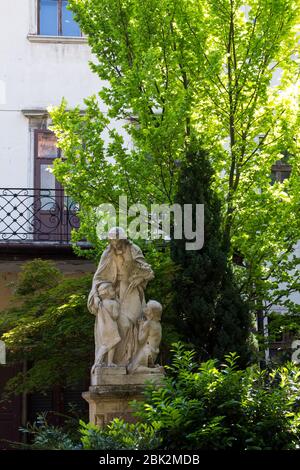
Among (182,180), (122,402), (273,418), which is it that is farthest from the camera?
(182,180)

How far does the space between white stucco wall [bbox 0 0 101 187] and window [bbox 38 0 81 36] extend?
189 mm

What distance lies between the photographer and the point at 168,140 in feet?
58.1

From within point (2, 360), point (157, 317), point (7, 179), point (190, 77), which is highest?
point (190, 77)

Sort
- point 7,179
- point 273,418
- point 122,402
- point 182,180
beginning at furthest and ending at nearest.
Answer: point 7,179, point 182,180, point 122,402, point 273,418

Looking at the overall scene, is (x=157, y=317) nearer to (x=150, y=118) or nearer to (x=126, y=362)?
(x=126, y=362)

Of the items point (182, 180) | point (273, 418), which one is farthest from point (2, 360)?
point (273, 418)

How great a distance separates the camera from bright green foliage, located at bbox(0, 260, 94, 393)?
16.6 metres

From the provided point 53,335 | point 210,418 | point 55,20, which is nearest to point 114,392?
point 210,418

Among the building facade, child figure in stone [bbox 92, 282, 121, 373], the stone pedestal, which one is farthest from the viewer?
the building facade

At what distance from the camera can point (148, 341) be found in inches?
547

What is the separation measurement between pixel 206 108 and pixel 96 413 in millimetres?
6181

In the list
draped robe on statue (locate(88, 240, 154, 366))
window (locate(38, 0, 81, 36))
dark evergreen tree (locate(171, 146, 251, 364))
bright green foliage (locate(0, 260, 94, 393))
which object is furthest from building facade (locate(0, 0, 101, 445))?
draped robe on statue (locate(88, 240, 154, 366))

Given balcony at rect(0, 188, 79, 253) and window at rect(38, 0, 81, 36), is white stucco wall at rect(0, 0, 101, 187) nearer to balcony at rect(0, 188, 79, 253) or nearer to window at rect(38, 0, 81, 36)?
window at rect(38, 0, 81, 36)

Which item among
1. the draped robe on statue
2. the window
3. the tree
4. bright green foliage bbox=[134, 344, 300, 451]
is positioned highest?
the window
